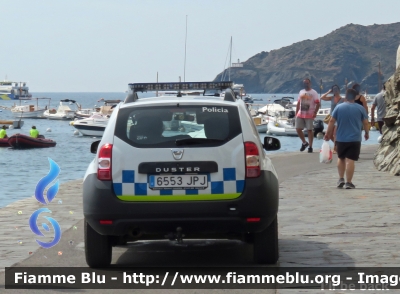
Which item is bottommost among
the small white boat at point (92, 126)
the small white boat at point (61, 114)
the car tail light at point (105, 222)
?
the small white boat at point (61, 114)

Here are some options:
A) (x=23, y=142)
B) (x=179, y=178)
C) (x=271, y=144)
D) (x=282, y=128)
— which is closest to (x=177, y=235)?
(x=179, y=178)

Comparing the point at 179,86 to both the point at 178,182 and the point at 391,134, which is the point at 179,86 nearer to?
the point at 178,182

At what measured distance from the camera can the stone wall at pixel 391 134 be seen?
672 inches

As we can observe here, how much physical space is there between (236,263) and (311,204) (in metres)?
4.40

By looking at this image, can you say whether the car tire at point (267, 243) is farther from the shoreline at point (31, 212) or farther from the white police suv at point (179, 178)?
the shoreline at point (31, 212)

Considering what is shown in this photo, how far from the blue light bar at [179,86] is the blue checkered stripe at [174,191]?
4.67 ft

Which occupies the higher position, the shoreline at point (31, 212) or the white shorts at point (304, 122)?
the white shorts at point (304, 122)

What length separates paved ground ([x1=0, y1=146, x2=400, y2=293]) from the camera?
8.04 m

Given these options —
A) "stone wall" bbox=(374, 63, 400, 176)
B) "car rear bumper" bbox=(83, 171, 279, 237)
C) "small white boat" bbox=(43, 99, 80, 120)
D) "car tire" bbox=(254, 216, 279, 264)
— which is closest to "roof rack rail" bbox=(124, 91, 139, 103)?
"car rear bumper" bbox=(83, 171, 279, 237)

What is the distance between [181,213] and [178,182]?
0.87ft

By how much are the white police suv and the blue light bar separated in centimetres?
97

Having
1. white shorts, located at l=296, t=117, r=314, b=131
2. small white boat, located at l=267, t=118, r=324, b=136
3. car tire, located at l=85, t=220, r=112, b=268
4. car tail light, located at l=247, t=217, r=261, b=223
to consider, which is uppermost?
car tail light, located at l=247, t=217, r=261, b=223

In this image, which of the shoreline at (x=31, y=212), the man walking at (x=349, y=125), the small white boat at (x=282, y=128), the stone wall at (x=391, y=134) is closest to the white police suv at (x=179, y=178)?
the shoreline at (x=31, y=212)

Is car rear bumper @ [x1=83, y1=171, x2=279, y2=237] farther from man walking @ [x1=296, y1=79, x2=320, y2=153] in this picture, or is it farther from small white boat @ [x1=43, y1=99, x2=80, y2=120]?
small white boat @ [x1=43, y1=99, x2=80, y2=120]
